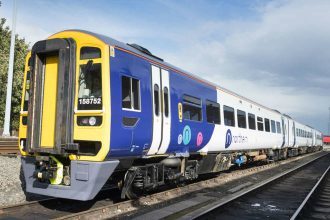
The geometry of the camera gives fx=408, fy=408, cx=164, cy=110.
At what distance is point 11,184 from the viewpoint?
10.4m

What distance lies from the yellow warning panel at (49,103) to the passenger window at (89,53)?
24.4 inches

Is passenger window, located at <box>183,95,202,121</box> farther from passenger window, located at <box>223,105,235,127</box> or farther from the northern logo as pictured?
the northern logo

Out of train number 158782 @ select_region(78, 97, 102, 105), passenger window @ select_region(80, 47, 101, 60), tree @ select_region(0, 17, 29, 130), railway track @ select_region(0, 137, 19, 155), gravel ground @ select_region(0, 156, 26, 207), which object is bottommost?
gravel ground @ select_region(0, 156, 26, 207)

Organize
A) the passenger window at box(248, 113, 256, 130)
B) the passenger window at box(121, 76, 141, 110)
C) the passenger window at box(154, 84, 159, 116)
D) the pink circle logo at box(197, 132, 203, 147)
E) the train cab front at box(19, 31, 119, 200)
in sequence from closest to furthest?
the train cab front at box(19, 31, 119, 200) < the passenger window at box(121, 76, 141, 110) < the passenger window at box(154, 84, 159, 116) < the pink circle logo at box(197, 132, 203, 147) < the passenger window at box(248, 113, 256, 130)

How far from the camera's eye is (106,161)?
7.55 meters

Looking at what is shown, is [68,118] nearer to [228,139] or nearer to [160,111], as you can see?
[160,111]

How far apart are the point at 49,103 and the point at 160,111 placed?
2532 mm

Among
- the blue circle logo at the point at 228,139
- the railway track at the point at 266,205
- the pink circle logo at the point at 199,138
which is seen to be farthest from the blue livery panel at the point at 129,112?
the blue circle logo at the point at 228,139

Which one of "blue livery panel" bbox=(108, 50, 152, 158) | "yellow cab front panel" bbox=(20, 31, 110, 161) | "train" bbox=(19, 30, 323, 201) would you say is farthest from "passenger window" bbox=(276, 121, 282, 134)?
"yellow cab front panel" bbox=(20, 31, 110, 161)

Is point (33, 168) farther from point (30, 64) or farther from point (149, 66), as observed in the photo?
point (149, 66)

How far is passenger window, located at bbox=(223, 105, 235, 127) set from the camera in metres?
14.2

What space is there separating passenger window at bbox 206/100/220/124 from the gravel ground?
5662mm

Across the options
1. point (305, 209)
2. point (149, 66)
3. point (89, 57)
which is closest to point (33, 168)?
point (89, 57)

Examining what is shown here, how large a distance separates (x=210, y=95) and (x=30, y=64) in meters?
6.16
